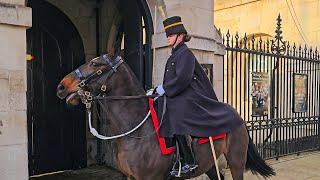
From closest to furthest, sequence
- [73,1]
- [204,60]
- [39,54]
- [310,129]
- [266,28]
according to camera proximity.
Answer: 1. [204,60]
2. [39,54]
3. [73,1]
4. [310,129]
5. [266,28]

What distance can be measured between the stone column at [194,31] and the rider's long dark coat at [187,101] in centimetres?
188

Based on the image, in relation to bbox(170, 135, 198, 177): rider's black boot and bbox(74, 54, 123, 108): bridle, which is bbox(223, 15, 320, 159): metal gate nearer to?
bbox(170, 135, 198, 177): rider's black boot

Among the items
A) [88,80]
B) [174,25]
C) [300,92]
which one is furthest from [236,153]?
[300,92]

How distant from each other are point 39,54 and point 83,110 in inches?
64.4

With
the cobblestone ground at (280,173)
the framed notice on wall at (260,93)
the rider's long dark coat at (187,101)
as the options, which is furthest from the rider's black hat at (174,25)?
the framed notice on wall at (260,93)

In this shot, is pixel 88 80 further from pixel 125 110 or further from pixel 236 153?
pixel 236 153

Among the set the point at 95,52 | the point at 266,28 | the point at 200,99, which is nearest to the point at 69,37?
the point at 95,52

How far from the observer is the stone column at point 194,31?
19.1 feet

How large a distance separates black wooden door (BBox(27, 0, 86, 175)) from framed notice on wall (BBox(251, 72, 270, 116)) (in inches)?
165

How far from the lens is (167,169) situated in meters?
3.78

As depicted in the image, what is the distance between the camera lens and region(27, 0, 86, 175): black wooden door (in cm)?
732

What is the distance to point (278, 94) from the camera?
8.70 metres

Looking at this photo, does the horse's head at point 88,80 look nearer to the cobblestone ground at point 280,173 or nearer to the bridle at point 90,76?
the bridle at point 90,76

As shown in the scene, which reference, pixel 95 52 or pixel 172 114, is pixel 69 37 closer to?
pixel 95 52
